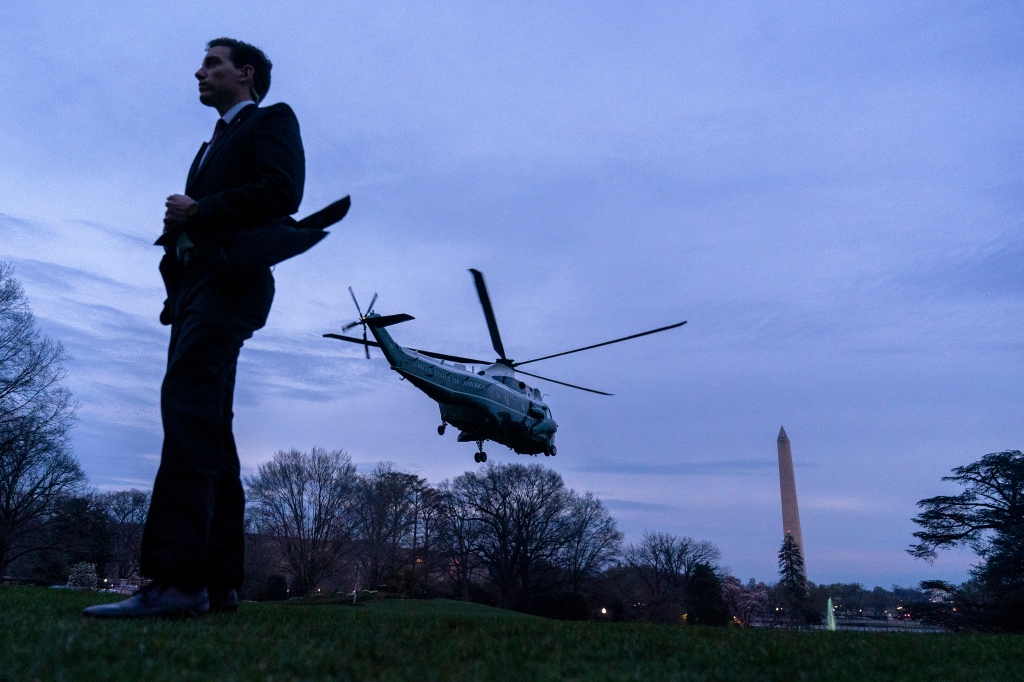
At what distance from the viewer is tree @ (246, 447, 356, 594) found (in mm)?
50469

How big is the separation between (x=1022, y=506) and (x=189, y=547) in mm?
35007

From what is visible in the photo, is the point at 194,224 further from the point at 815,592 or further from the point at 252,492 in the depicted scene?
the point at 815,592

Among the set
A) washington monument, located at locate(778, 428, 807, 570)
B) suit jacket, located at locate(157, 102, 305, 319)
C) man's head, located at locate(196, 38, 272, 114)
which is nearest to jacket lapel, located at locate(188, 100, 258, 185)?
suit jacket, located at locate(157, 102, 305, 319)

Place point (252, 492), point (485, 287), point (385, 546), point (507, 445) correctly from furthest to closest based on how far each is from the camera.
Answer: point (385, 546)
point (252, 492)
point (507, 445)
point (485, 287)

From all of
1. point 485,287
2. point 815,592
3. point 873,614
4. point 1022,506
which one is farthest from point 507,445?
point 873,614

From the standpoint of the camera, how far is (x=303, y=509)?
5125cm

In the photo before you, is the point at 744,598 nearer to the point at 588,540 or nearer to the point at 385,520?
the point at 588,540

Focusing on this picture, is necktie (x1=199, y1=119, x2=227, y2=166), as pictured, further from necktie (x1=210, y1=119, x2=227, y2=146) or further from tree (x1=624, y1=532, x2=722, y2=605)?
tree (x1=624, y1=532, x2=722, y2=605)

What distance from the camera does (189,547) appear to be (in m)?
2.82

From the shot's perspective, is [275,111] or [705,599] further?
[705,599]

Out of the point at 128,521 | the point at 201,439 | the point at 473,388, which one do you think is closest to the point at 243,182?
the point at 201,439

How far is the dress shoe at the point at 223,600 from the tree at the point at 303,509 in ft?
166

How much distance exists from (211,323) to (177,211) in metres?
0.54

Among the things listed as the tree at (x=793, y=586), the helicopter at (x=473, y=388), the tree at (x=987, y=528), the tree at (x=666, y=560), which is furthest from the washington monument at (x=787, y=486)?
the helicopter at (x=473, y=388)
